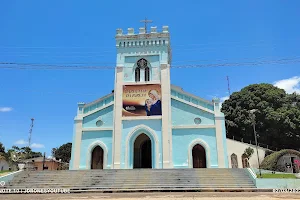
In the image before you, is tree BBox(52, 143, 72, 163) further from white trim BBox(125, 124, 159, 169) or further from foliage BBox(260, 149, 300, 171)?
foliage BBox(260, 149, 300, 171)

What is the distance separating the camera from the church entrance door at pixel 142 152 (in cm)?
2677

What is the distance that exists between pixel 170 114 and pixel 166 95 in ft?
6.19

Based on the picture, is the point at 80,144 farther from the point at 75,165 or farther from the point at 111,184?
the point at 111,184

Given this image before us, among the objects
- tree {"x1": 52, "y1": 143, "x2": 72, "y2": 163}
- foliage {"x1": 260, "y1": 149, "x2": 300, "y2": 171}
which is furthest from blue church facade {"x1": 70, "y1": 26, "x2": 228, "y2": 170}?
tree {"x1": 52, "y1": 143, "x2": 72, "y2": 163}

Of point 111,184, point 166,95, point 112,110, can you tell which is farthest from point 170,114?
point 111,184

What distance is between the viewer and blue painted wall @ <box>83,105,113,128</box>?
2559 cm

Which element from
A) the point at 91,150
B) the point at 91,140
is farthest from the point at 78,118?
the point at 91,150

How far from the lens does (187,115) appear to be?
82.2 ft

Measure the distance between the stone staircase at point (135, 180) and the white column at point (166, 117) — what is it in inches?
142

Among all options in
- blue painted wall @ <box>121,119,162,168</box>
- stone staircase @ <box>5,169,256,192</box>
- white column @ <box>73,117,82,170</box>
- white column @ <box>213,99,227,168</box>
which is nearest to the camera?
stone staircase @ <box>5,169,256,192</box>

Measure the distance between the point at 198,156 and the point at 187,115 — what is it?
12.7ft

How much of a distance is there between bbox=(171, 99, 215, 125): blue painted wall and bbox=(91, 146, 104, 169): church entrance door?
7409 millimetres

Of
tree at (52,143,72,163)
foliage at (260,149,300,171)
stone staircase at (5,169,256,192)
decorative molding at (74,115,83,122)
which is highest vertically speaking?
decorative molding at (74,115,83,122)

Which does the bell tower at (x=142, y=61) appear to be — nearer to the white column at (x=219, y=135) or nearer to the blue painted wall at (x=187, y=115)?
the blue painted wall at (x=187, y=115)
